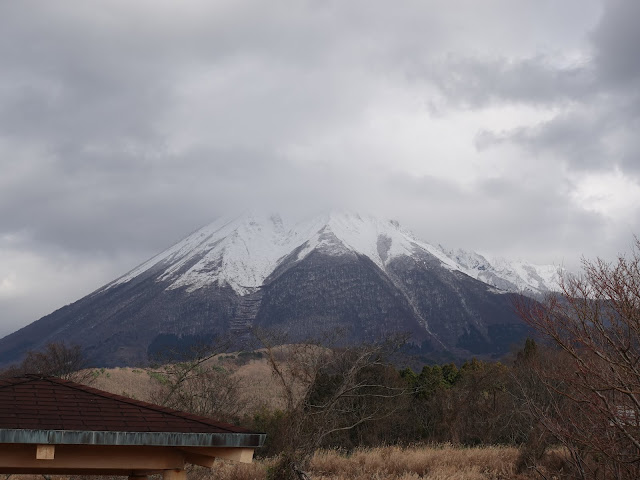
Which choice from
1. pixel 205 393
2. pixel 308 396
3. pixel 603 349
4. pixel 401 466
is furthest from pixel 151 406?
pixel 205 393

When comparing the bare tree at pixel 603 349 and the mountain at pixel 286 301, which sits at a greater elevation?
the mountain at pixel 286 301

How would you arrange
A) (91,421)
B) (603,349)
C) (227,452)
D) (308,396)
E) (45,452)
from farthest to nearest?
(308,396), (603,349), (227,452), (91,421), (45,452)

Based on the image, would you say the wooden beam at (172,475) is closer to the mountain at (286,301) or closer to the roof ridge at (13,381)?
the roof ridge at (13,381)

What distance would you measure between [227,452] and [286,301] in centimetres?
12304

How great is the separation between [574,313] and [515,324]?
12563 cm

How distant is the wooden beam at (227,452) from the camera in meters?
7.47

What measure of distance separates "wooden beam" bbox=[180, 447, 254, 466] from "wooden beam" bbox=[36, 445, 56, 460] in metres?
1.42

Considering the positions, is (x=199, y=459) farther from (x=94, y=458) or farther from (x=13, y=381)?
(x=13, y=381)

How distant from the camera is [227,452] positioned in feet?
24.7

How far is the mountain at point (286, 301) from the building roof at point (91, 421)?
90.1 meters

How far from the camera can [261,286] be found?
142 metres

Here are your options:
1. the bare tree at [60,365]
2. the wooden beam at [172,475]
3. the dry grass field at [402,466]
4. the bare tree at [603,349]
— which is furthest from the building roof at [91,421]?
the bare tree at [60,365]

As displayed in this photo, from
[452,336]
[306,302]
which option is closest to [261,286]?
[306,302]

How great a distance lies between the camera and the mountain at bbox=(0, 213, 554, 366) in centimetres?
11500
